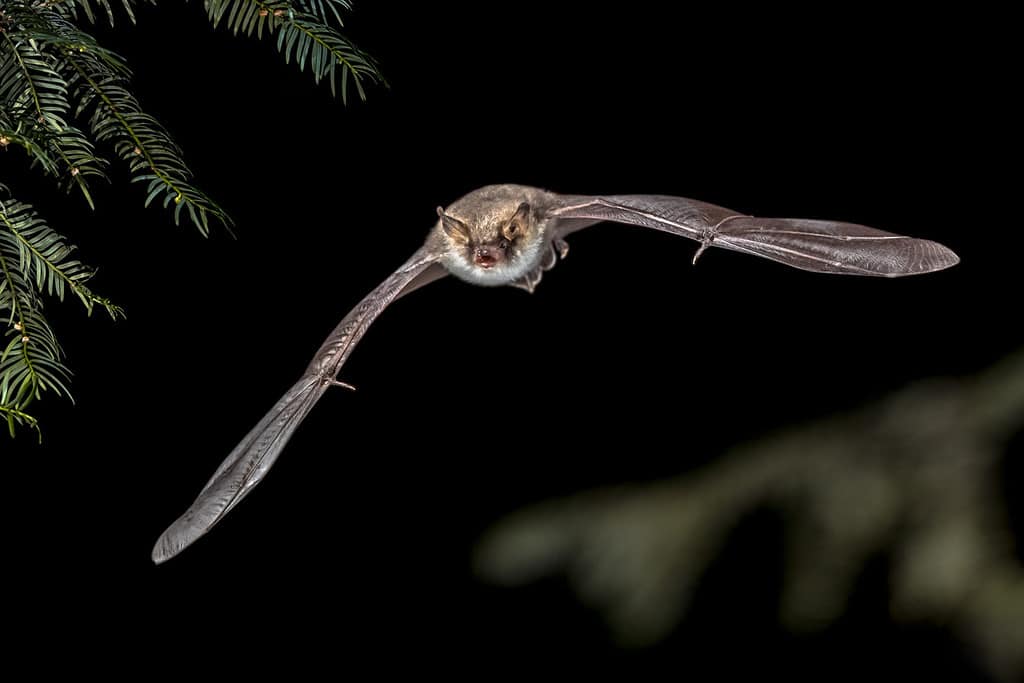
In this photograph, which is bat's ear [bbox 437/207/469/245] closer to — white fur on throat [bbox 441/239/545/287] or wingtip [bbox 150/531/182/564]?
white fur on throat [bbox 441/239/545/287]

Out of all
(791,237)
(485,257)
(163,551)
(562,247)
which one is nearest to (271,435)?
(163,551)

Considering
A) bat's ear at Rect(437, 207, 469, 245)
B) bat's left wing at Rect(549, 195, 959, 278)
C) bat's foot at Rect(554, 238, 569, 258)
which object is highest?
bat's left wing at Rect(549, 195, 959, 278)

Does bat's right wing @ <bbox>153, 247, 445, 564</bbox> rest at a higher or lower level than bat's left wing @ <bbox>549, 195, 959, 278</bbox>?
lower

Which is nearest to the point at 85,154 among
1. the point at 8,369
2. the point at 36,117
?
the point at 36,117

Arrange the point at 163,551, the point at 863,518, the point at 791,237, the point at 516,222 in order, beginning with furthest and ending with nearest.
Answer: the point at 516,222 → the point at 163,551 → the point at 791,237 → the point at 863,518

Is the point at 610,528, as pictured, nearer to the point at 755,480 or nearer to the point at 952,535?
the point at 755,480

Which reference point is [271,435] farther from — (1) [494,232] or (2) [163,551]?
(1) [494,232]

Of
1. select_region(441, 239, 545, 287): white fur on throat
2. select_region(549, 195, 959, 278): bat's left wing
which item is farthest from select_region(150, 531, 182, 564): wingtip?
select_region(549, 195, 959, 278): bat's left wing
